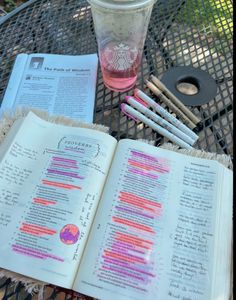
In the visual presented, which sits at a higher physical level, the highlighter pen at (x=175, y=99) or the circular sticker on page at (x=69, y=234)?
the highlighter pen at (x=175, y=99)

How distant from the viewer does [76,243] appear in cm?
53

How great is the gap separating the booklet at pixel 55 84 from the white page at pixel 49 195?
0.06 metres

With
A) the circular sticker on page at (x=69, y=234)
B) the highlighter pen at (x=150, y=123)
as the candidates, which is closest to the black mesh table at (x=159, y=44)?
the highlighter pen at (x=150, y=123)

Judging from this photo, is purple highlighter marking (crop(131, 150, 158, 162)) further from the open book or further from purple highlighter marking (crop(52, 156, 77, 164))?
purple highlighter marking (crop(52, 156, 77, 164))

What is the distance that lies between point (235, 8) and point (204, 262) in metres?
0.60

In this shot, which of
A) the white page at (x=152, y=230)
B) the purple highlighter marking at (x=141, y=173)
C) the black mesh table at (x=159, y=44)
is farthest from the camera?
the black mesh table at (x=159, y=44)

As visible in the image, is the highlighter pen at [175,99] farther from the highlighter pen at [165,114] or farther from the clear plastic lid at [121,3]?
the clear plastic lid at [121,3]

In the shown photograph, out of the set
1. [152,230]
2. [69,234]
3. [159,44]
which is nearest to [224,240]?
[152,230]

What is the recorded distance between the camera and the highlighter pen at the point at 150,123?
0.66m

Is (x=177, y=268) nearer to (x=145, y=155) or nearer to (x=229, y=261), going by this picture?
(x=229, y=261)

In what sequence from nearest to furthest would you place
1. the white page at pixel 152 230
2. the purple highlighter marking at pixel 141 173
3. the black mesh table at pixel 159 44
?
the white page at pixel 152 230 → the purple highlighter marking at pixel 141 173 → the black mesh table at pixel 159 44

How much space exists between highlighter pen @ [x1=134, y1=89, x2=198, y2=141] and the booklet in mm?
101

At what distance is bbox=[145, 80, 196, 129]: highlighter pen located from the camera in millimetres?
698

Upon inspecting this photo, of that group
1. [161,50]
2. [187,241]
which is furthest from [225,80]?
[187,241]
